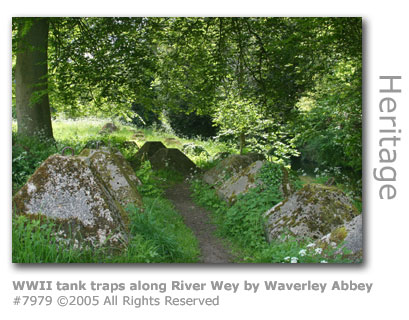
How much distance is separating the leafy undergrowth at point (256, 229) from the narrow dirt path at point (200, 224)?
4.5 inches

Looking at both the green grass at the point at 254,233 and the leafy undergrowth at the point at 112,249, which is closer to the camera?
the leafy undergrowth at the point at 112,249

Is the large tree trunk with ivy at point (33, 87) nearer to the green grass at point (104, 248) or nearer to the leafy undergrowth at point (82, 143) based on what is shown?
the leafy undergrowth at point (82, 143)

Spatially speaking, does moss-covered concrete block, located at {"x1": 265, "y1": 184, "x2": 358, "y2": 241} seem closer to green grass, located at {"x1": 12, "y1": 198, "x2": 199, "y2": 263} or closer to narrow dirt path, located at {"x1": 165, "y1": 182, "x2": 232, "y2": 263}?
narrow dirt path, located at {"x1": 165, "y1": 182, "x2": 232, "y2": 263}

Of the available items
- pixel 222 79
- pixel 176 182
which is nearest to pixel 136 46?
pixel 222 79

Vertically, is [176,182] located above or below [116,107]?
below

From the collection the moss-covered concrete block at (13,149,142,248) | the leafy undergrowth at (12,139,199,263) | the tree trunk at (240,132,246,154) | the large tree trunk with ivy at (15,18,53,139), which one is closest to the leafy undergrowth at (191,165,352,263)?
the leafy undergrowth at (12,139,199,263)

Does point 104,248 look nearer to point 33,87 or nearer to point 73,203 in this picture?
point 73,203

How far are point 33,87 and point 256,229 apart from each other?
3.35m

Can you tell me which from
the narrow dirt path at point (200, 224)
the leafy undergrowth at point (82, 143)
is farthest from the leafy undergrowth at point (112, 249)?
the leafy undergrowth at point (82, 143)

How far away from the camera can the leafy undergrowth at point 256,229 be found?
3.87 m

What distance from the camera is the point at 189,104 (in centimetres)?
525
